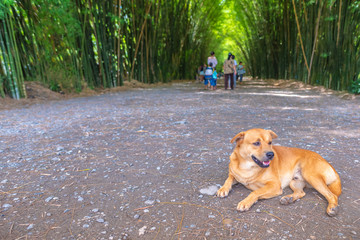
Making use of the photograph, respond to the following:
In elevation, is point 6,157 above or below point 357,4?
below

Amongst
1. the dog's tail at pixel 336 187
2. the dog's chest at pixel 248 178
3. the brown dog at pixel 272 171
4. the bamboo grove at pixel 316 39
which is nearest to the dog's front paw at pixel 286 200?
the brown dog at pixel 272 171

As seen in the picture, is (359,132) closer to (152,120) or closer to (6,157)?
(152,120)

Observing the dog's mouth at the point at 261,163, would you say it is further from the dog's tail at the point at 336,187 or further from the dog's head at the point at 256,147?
the dog's tail at the point at 336,187

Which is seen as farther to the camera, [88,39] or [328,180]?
[88,39]

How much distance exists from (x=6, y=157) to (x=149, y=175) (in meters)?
1.73

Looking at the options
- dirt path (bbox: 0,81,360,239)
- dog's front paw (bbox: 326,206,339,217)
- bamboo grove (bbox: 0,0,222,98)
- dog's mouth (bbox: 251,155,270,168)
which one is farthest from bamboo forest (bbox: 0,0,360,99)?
dog's front paw (bbox: 326,206,339,217)

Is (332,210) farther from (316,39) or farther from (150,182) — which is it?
(316,39)

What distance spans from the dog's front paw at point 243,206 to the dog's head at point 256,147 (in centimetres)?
29

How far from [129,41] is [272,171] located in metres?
10.8

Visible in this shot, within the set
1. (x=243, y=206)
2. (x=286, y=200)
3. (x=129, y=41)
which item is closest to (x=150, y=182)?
(x=243, y=206)

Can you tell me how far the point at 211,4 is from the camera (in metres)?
17.0

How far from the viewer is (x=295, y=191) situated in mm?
1725

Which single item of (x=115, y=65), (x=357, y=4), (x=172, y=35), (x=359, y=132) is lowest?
(x=359, y=132)

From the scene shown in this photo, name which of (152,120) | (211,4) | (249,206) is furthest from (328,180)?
(211,4)
